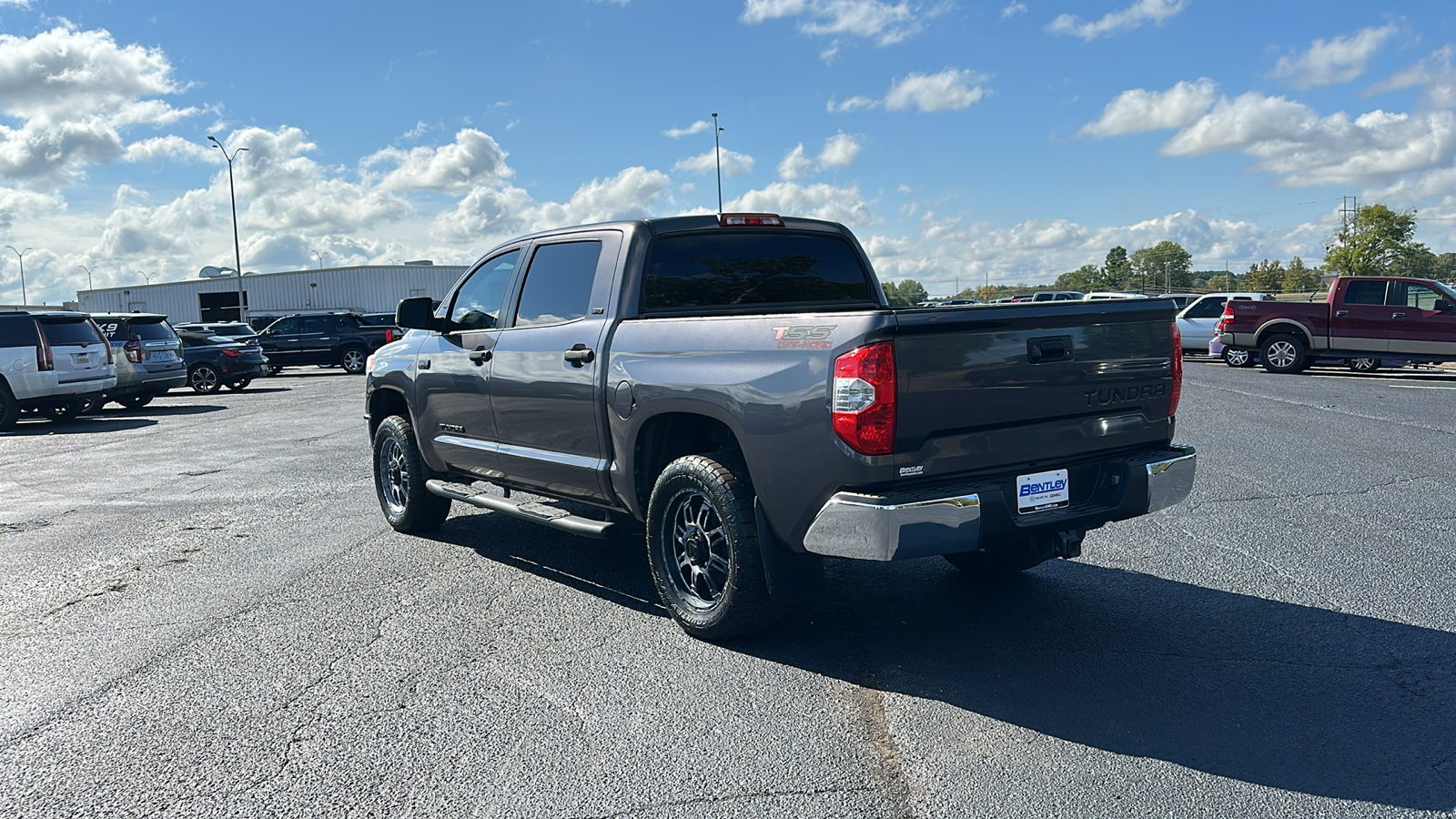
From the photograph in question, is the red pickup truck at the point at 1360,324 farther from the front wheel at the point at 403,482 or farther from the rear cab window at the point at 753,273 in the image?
the front wheel at the point at 403,482

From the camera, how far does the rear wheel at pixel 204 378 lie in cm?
2358

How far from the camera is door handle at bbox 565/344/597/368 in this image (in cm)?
537

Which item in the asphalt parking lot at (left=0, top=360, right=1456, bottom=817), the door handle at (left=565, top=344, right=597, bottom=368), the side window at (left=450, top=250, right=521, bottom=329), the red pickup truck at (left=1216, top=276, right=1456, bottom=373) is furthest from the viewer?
the red pickup truck at (left=1216, top=276, right=1456, bottom=373)

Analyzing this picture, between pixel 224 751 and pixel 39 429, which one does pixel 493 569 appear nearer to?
pixel 224 751

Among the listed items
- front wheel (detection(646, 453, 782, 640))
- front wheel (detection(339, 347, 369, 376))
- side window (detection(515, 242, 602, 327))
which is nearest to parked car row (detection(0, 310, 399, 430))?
front wheel (detection(339, 347, 369, 376))

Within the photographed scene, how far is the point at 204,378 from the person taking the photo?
2375 centimetres

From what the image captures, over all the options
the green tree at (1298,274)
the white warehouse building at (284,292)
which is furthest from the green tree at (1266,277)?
the white warehouse building at (284,292)

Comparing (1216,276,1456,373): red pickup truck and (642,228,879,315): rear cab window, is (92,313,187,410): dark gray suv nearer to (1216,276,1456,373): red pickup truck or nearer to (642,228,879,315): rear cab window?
(642,228,879,315): rear cab window

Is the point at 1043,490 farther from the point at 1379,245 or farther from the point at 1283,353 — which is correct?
the point at 1379,245

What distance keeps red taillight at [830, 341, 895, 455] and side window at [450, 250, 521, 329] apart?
2951mm

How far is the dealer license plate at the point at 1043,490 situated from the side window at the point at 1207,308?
25702 millimetres

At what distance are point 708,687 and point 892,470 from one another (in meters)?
1.15

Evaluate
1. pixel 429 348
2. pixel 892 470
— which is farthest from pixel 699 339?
pixel 429 348

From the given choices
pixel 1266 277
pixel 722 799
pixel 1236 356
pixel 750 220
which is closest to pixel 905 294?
pixel 750 220
